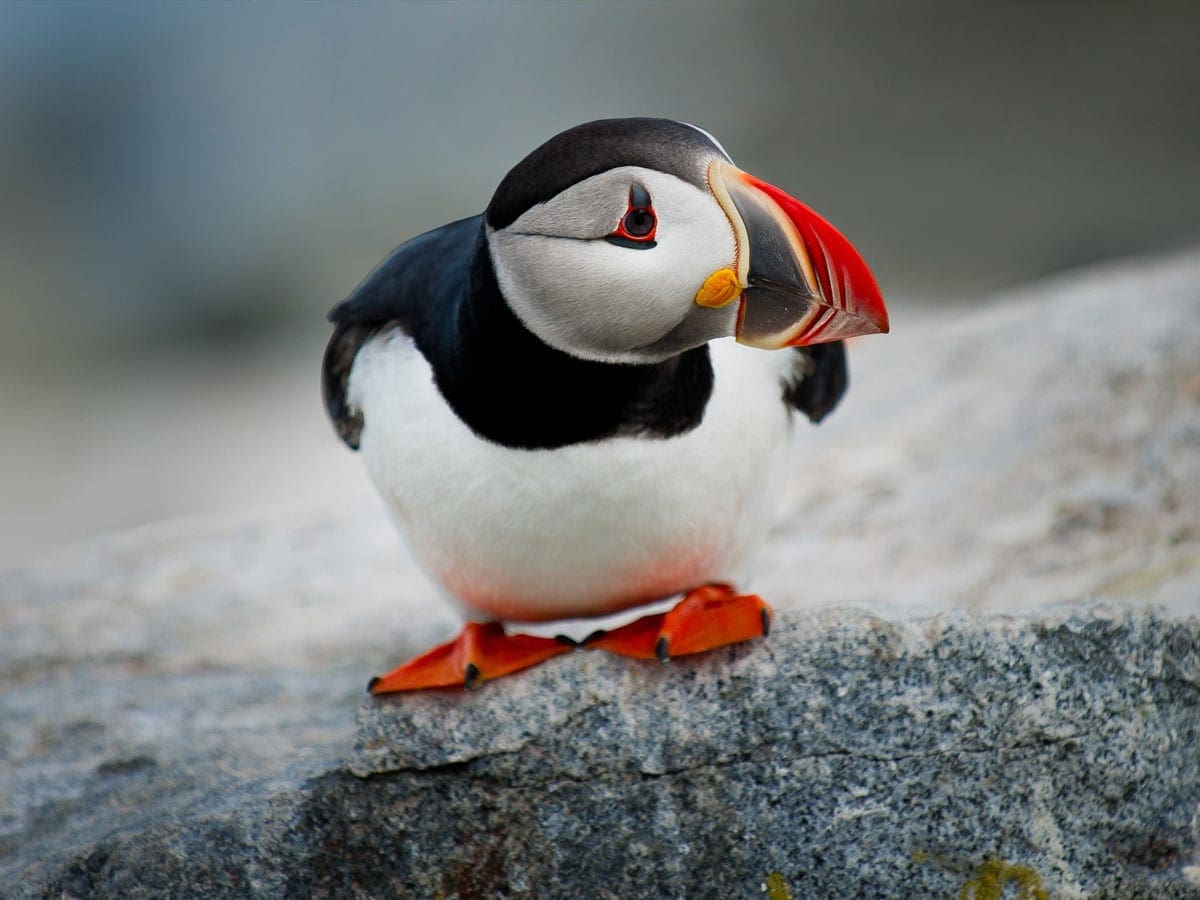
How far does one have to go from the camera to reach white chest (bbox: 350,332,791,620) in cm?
266

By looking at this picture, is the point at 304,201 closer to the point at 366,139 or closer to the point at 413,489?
the point at 366,139

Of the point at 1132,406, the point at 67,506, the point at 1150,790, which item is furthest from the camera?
the point at 67,506

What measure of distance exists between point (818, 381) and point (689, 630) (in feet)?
2.58

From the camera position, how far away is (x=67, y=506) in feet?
28.5

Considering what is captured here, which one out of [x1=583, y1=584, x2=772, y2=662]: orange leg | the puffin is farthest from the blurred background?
[x1=583, y1=584, x2=772, y2=662]: orange leg

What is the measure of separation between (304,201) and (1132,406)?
7087mm

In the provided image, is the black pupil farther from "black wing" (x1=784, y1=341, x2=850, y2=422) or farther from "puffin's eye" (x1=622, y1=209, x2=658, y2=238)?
"black wing" (x1=784, y1=341, x2=850, y2=422)

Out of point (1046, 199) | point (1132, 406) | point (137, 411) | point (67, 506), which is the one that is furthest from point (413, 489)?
point (1046, 199)

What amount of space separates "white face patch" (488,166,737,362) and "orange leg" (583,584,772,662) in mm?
541

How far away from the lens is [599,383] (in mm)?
2557

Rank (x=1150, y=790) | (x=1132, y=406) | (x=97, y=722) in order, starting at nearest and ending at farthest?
(x=1150, y=790) → (x=97, y=722) → (x=1132, y=406)

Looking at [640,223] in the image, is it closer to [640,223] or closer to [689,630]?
[640,223]

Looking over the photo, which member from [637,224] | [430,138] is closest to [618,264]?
[637,224]

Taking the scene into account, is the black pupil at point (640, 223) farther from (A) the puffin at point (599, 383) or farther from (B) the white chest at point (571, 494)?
(B) the white chest at point (571, 494)
